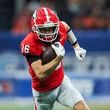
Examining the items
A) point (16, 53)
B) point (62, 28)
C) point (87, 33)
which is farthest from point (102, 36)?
point (62, 28)

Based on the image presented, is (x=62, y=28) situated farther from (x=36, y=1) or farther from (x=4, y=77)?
(x=36, y=1)

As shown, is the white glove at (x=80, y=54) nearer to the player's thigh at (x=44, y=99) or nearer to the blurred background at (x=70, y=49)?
the player's thigh at (x=44, y=99)

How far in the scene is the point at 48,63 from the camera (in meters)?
8.20

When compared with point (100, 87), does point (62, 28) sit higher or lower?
higher

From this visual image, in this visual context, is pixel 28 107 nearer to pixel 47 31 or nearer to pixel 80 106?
pixel 80 106

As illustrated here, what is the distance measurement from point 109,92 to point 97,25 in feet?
8.01

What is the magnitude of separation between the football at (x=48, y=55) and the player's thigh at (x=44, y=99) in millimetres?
593

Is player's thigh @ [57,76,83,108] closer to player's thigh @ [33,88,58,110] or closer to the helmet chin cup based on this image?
player's thigh @ [33,88,58,110]

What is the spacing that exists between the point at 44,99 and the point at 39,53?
69 centimetres

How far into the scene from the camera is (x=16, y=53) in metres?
15.1

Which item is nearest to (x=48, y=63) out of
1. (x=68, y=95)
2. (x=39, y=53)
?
(x=39, y=53)

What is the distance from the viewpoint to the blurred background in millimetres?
13359

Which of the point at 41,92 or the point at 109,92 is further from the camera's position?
the point at 109,92

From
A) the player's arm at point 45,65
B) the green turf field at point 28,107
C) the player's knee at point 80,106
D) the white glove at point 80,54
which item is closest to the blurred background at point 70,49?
the green turf field at point 28,107
